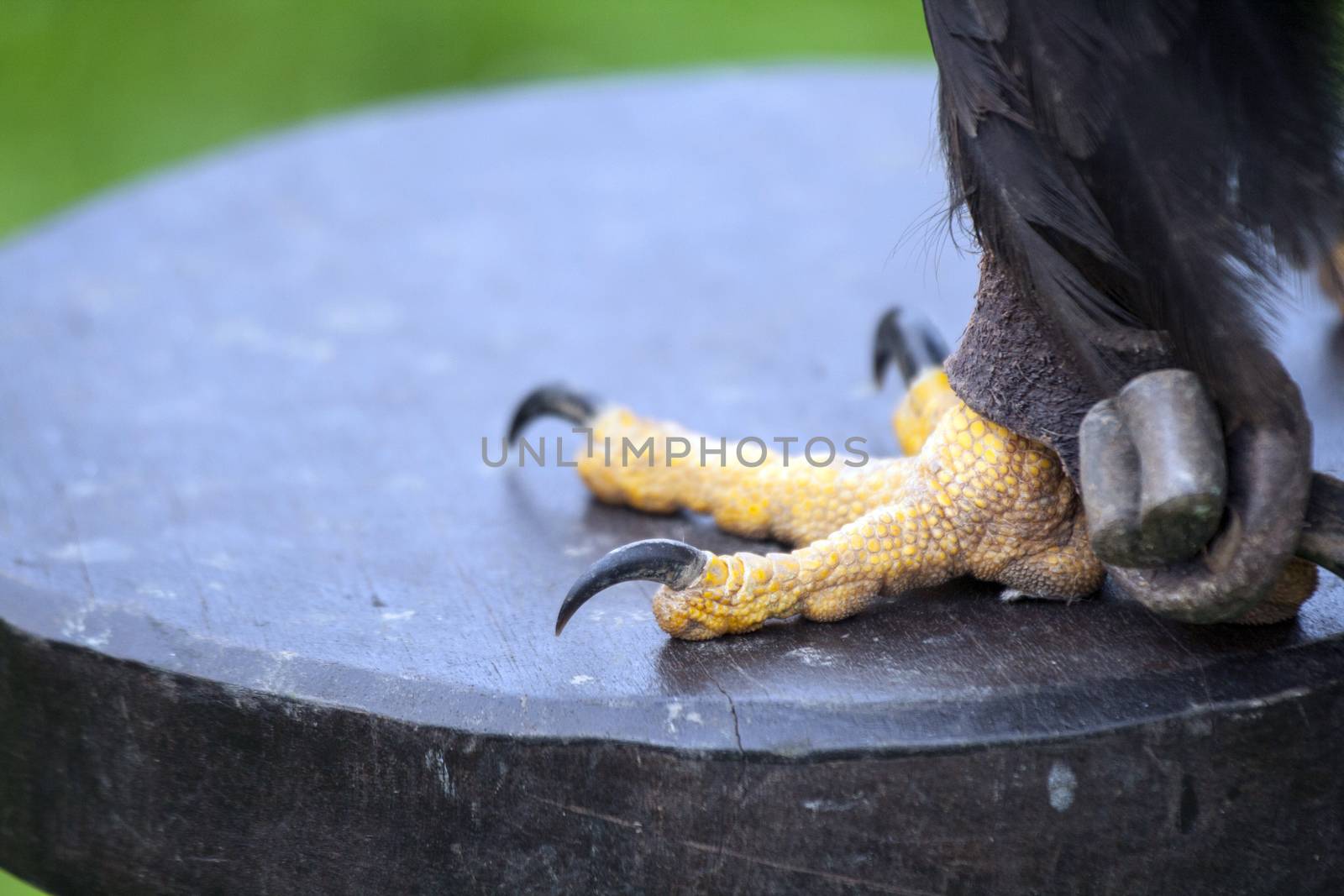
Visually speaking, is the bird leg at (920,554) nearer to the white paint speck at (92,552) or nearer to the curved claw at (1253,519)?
the curved claw at (1253,519)

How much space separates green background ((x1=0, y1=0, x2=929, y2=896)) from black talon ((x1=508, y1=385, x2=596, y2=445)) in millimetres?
2561

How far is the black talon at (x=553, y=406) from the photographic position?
128 cm

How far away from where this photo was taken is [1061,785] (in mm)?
877

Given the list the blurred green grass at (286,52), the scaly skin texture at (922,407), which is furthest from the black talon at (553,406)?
the blurred green grass at (286,52)

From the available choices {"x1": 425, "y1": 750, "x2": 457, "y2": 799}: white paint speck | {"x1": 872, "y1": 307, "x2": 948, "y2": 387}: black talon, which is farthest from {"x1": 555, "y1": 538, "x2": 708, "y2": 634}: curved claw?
{"x1": 872, "y1": 307, "x2": 948, "y2": 387}: black talon

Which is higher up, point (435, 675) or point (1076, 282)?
point (1076, 282)

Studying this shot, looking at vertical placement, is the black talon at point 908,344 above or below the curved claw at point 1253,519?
above

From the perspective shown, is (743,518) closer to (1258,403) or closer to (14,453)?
(1258,403)

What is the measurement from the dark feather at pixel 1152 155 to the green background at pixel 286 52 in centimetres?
307

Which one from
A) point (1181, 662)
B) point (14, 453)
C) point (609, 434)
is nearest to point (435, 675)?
point (609, 434)

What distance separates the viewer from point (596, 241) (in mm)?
1893

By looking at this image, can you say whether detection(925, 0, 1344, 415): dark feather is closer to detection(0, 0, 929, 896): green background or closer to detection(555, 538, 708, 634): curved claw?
detection(555, 538, 708, 634): curved claw

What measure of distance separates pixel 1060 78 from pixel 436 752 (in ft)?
1.79

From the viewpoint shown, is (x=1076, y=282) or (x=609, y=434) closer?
(x=1076, y=282)
